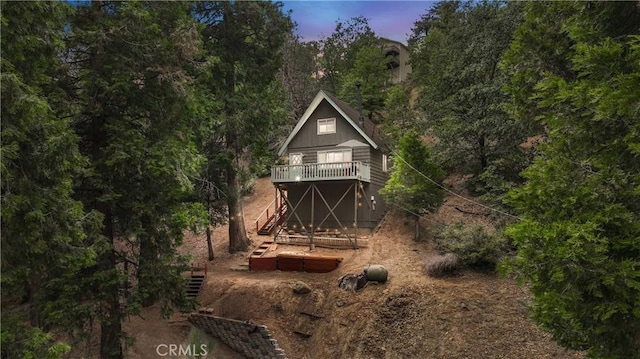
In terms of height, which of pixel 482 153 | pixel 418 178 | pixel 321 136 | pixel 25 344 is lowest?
pixel 25 344

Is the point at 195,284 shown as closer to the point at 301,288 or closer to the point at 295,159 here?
the point at 301,288

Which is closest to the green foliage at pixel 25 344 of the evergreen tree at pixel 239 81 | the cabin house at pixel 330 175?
the evergreen tree at pixel 239 81

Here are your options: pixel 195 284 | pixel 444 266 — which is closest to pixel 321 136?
pixel 195 284

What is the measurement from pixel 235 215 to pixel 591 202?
16.6 metres

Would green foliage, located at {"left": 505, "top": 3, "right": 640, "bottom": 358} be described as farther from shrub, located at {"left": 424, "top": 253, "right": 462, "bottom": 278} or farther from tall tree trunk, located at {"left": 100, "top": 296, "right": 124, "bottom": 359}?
tall tree trunk, located at {"left": 100, "top": 296, "right": 124, "bottom": 359}

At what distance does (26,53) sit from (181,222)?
5634 mm

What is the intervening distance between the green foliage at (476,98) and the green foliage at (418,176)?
208 centimetres

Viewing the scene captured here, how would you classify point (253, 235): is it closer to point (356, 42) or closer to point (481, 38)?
point (481, 38)

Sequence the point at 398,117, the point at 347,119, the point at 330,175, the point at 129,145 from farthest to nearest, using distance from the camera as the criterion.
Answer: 1. the point at 398,117
2. the point at 347,119
3. the point at 330,175
4. the point at 129,145

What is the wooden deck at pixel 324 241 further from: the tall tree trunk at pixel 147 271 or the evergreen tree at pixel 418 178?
the tall tree trunk at pixel 147 271

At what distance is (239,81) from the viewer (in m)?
20.1

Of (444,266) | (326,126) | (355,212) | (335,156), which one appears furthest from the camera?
(326,126)

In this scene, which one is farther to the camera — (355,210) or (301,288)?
(355,210)

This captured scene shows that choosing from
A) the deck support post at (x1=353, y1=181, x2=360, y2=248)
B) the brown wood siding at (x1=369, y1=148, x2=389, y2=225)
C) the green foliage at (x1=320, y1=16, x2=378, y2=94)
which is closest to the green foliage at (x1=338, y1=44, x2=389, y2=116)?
the green foliage at (x1=320, y1=16, x2=378, y2=94)
